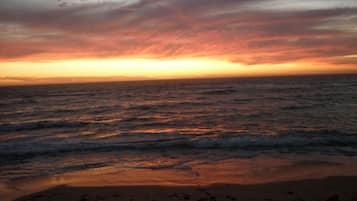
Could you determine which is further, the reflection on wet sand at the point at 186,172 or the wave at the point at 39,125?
the wave at the point at 39,125

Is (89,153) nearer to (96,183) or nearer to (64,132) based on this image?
(96,183)

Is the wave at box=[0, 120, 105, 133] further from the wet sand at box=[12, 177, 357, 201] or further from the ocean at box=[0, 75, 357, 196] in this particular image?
the wet sand at box=[12, 177, 357, 201]

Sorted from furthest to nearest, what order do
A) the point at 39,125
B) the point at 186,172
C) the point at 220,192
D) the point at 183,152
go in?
the point at 39,125
the point at 183,152
the point at 186,172
the point at 220,192

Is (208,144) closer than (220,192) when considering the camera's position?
No

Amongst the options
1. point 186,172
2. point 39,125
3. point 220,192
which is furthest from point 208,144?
point 39,125

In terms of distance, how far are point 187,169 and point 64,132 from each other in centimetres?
1022

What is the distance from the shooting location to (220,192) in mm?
6000

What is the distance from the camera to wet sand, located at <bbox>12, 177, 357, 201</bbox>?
569cm

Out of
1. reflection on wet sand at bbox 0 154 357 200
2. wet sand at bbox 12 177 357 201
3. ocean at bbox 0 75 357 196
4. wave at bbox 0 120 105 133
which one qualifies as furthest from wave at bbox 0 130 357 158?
wave at bbox 0 120 105 133

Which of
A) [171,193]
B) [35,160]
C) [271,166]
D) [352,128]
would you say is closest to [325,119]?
[352,128]

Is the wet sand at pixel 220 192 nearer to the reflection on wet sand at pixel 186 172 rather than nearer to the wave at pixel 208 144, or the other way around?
the reflection on wet sand at pixel 186 172

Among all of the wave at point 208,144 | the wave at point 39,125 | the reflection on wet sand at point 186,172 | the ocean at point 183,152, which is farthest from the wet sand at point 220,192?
the wave at point 39,125

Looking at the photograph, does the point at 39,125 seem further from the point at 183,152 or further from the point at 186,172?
the point at 186,172

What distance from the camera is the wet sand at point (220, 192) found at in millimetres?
5691
